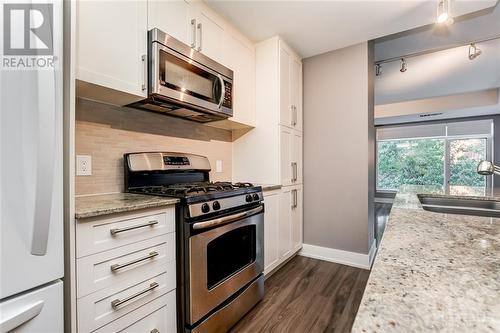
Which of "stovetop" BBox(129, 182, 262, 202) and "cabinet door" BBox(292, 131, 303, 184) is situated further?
"cabinet door" BBox(292, 131, 303, 184)

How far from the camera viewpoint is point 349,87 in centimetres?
276

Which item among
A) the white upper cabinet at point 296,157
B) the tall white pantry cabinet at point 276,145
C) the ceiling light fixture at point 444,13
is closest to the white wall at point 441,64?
the ceiling light fixture at point 444,13

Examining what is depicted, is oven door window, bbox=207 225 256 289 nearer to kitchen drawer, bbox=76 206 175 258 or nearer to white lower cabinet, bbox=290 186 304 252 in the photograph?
kitchen drawer, bbox=76 206 175 258

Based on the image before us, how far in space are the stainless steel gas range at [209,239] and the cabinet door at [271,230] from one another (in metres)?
0.22

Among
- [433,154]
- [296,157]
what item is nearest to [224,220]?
[296,157]

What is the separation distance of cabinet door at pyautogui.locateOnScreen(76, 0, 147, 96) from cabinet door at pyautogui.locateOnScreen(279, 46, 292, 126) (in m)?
1.42

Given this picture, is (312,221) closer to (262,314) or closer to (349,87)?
(262,314)

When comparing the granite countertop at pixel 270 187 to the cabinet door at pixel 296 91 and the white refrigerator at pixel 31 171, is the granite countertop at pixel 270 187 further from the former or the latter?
the white refrigerator at pixel 31 171

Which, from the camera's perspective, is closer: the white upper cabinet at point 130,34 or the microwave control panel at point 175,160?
the white upper cabinet at point 130,34

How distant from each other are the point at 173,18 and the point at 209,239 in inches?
59.4

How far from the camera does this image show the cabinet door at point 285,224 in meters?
2.50

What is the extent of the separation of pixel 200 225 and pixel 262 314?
0.95m

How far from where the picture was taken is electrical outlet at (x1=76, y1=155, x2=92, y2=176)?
149 centimetres

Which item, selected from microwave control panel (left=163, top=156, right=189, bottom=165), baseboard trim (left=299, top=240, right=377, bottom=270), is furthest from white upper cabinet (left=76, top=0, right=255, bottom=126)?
baseboard trim (left=299, top=240, right=377, bottom=270)
